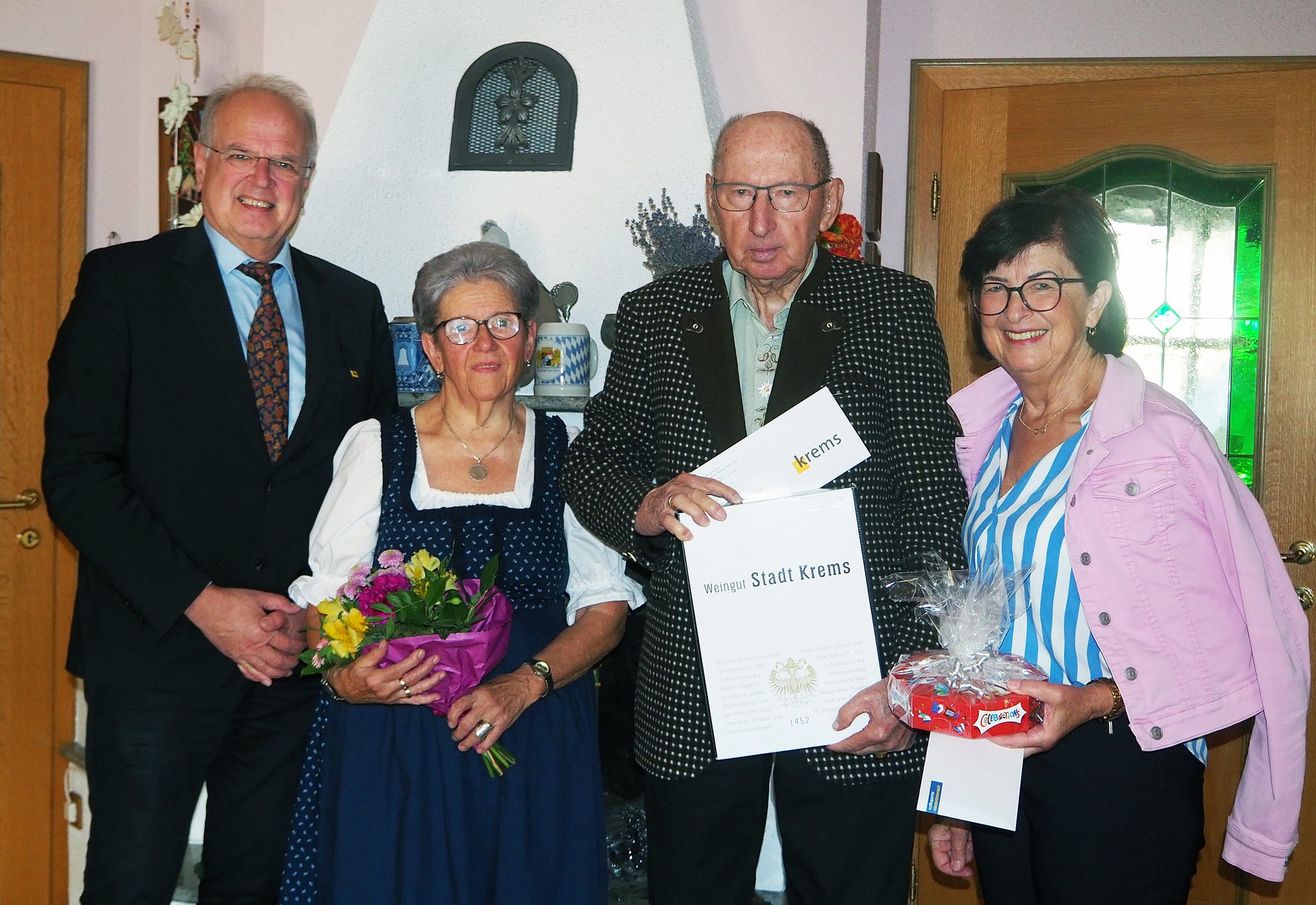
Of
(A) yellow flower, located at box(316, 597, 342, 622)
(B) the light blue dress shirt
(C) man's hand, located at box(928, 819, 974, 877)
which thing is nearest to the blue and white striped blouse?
(C) man's hand, located at box(928, 819, 974, 877)

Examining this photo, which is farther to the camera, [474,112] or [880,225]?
[880,225]

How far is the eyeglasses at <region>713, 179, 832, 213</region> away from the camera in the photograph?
191cm

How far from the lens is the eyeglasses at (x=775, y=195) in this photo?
191 centimetres

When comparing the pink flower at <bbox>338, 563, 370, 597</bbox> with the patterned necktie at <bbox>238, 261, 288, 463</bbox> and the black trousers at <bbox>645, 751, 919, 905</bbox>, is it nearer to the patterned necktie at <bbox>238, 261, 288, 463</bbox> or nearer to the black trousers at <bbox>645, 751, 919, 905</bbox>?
the patterned necktie at <bbox>238, 261, 288, 463</bbox>

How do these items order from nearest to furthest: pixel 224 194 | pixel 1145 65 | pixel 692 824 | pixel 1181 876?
1. pixel 1181 876
2. pixel 692 824
3. pixel 224 194
4. pixel 1145 65

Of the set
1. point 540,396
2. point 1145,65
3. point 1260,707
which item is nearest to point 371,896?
point 540,396

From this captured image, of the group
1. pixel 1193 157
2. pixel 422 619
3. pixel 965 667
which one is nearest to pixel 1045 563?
pixel 965 667

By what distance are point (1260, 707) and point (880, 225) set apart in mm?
2265

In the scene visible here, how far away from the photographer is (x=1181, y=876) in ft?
5.66

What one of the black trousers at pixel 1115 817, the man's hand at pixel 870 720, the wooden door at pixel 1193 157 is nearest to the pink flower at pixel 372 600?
the man's hand at pixel 870 720

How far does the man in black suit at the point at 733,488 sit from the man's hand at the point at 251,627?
2.26 feet

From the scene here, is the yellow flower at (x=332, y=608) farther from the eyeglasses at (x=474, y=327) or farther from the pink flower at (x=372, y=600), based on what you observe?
the eyeglasses at (x=474, y=327)

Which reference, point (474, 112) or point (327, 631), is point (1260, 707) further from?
point (474, 112)

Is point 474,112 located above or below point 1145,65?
below
